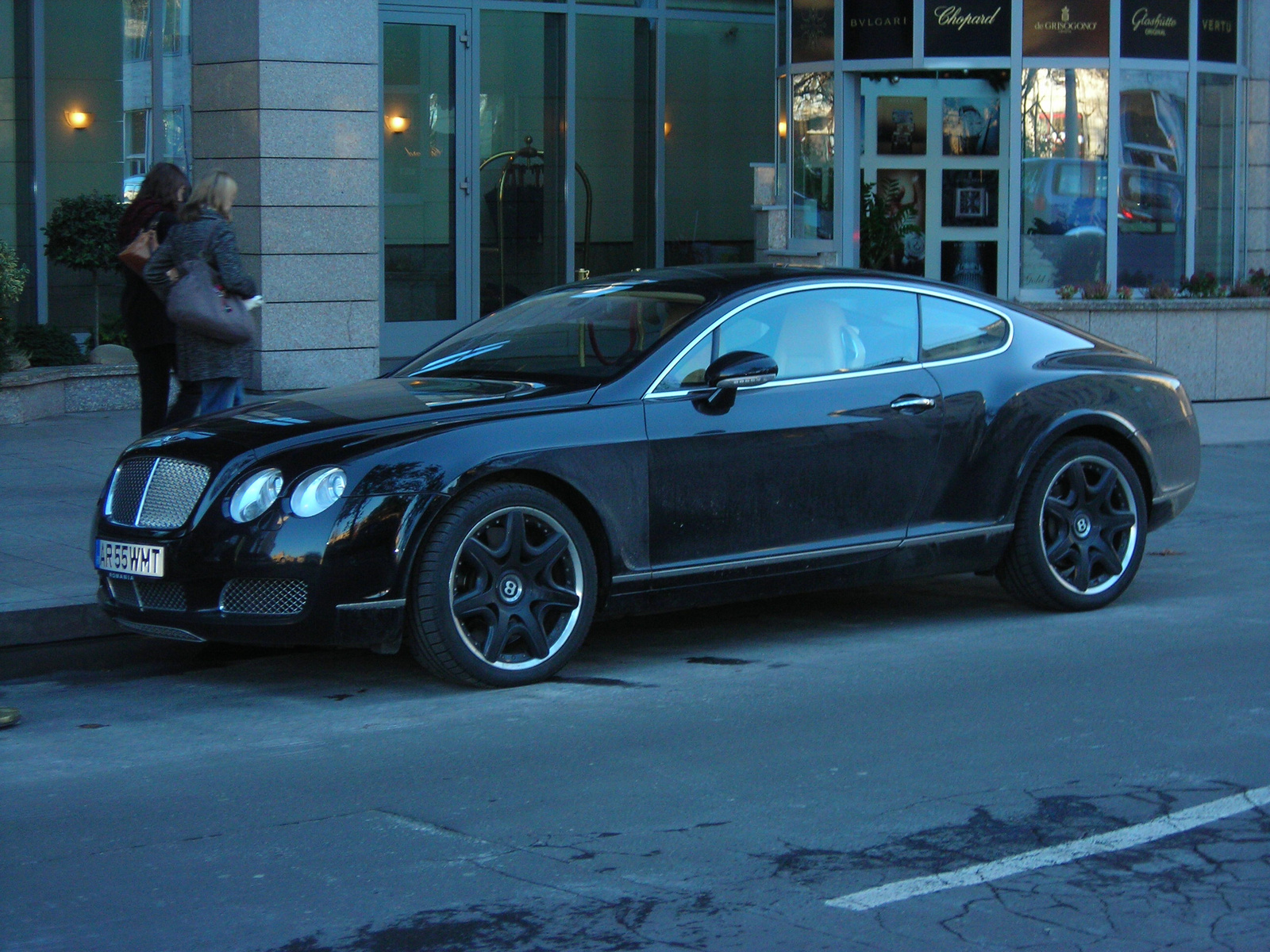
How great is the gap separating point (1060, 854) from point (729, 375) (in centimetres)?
261

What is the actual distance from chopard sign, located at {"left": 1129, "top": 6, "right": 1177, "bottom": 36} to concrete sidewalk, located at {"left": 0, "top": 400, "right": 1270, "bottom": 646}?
3.82 metres

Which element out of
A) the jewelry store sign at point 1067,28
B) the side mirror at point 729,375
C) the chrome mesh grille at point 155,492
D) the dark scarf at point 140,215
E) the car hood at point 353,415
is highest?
the jewelry store sign at point 1067,28

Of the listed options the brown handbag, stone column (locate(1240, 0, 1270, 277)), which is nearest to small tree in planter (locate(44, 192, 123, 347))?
the brown handbag

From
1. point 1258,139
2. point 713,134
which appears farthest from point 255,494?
point 713,134

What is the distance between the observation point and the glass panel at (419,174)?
1811 centimetres

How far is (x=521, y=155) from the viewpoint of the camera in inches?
748

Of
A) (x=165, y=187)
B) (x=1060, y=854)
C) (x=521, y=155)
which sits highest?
(x=521, y=155)

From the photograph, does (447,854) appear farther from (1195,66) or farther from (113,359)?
(1195,66)

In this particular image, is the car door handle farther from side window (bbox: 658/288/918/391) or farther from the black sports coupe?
side window (bbox: 658/288/918/391)

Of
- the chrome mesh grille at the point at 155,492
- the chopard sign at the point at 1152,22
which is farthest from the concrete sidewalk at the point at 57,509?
the chopard sign at the point at 1152,22

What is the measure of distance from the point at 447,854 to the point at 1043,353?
13.5ft

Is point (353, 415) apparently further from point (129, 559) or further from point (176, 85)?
point (176, 85)

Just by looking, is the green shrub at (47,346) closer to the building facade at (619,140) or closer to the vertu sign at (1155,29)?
the building facade at (619,140)

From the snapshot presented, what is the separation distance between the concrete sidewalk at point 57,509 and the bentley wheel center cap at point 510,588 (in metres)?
2.14
